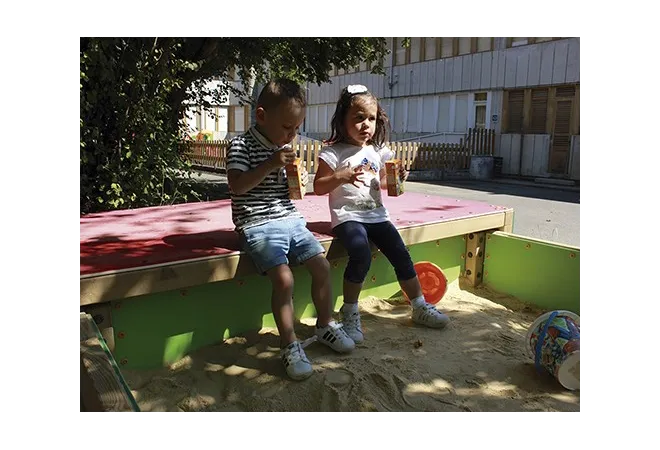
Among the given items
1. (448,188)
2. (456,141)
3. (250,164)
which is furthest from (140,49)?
(456,141)

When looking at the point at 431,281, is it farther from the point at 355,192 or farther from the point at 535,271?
the point at 355,192

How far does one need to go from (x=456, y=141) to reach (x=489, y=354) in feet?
38.5

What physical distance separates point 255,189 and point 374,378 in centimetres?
85

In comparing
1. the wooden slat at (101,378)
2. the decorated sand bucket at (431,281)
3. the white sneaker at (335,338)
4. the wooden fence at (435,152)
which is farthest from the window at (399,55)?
the wooden slat at (101,378)

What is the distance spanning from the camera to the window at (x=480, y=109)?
12.8 metres

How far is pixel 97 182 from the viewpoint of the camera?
3.90 metres

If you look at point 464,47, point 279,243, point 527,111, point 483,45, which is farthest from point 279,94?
point 464,47

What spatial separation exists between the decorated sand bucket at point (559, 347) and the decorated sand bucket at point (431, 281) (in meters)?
0.72

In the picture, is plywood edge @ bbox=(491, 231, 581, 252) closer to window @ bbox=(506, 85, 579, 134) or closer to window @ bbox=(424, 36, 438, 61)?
window @ bbox=(506, 85, 579, 134)

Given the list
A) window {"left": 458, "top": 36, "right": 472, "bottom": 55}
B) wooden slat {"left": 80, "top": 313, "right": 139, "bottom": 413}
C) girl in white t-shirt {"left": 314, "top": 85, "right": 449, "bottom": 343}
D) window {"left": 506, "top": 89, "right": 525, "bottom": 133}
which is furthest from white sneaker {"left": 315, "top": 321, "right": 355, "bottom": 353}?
window {"left": 458, "top": 36, "right": 472, "bottom": 55}

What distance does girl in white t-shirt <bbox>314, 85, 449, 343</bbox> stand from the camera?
2289 mm

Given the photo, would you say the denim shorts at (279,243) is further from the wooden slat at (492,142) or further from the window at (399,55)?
the window at (399,55)

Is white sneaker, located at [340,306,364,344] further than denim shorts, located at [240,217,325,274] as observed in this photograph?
Yes

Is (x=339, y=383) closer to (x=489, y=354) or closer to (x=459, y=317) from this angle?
(x=489, y=354)
